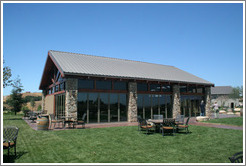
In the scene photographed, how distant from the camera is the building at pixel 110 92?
14539mm

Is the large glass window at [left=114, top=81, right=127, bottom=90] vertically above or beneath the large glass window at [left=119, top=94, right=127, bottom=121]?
above

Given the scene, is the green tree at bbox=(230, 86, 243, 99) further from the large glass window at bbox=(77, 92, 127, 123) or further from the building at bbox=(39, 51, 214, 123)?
the large glass window at bbox=(77, 92, 127, 123)

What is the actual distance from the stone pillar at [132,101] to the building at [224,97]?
161ft

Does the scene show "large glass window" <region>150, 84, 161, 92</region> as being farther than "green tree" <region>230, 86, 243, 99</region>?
No

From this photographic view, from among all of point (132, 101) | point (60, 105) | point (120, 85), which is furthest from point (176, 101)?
point (60, 105)

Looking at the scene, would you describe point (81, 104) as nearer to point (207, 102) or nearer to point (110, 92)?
point (110, 92)

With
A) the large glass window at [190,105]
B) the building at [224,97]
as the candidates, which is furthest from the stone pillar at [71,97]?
the building at [224,97]

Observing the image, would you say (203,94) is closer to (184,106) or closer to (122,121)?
(184,106)

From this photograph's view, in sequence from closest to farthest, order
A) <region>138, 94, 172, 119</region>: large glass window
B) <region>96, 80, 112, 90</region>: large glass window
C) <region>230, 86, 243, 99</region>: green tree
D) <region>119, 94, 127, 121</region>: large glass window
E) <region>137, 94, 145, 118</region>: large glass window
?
<region>96, 80, 112, 90</region>: large glass window, <region>119, 94, 127, 121</region>: large glass window, <region>137, 94, 145, 118</region>: large glass window, <region>138, 94, 172, 119</region>: large glass window, <region>230, 86, 243, 99</region>: green tree

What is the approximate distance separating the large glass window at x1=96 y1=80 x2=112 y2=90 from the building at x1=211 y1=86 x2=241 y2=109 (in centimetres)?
5133

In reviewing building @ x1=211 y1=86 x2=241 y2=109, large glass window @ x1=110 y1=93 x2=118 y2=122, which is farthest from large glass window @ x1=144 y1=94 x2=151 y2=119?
building @ x1=211 y1=86 x2=241 y2=109

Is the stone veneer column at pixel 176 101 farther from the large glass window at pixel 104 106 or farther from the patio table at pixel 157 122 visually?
the patio table at pixel 157 122

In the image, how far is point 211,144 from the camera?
26.0 ft

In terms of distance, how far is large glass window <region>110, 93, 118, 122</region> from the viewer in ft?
52.7
